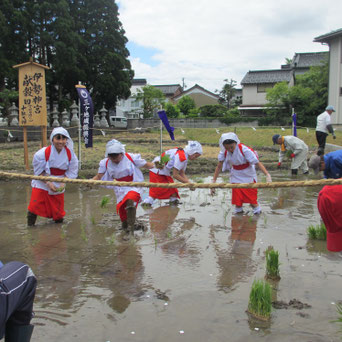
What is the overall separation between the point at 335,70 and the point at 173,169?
2404 cm

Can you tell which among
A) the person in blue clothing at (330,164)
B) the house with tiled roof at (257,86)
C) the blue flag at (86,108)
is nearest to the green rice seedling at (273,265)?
the person in blue clothing at (330,164)

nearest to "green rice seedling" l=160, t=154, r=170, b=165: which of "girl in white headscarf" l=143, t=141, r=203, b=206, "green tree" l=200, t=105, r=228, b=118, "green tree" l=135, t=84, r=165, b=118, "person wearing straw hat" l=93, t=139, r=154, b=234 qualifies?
"girl in white headscarf" l=143, t=141, r=203, b=206

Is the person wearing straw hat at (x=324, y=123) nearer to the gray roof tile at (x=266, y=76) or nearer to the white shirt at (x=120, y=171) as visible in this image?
the white shirt at (x=120, y=171)

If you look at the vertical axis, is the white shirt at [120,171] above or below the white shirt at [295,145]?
below

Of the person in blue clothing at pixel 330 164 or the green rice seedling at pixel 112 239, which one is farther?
the green rice seedling at pixel 112 239

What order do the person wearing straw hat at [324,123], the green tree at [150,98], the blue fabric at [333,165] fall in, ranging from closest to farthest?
the blue fabric at [333,165]
the person wearing straw hat at [324,123]
the green tree at [150,98]

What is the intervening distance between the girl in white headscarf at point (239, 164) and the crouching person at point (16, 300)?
449 cm

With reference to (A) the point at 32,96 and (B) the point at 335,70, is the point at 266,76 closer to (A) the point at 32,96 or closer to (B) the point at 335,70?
(B) the point at 335,70

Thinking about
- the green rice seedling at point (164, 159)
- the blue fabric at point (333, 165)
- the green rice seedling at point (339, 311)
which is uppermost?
the blue fabric at point (333, 165)

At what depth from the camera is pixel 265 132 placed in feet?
74.9

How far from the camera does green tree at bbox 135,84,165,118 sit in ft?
129

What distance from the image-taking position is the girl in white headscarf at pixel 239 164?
621 cm

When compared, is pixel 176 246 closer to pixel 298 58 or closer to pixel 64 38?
pixel 64 38

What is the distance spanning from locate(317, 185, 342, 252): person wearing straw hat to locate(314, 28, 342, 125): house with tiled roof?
85.5ft
